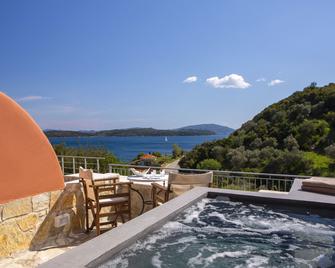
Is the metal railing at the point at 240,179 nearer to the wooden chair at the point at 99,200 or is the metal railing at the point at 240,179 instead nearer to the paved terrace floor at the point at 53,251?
the paved terrace floor at the point at 53,251

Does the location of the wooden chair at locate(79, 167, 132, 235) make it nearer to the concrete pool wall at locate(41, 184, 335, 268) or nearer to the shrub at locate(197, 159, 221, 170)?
the concrete pool wall at locate(41, 184, 335, 268)

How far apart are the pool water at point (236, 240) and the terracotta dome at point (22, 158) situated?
2.11 meters

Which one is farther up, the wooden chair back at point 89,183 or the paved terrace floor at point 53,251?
the wooden chair back at point 89,183

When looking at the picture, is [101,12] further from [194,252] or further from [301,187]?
[194,252]

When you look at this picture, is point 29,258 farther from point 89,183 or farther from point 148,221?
point 148,221

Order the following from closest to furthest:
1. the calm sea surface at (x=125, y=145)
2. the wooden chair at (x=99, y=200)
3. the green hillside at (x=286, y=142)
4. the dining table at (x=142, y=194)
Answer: the wooden chair at (x=99, y=200) → the dining table at (x=142, y=194) → the calm sea surface at (x=125, y=145) → the green hillside at (x=286, y=142)

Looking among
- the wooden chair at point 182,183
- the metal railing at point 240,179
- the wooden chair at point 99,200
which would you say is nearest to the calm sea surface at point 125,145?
the metal railing at point 240,179

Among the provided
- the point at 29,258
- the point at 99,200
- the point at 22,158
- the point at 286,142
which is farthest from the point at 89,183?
the point at 286,142

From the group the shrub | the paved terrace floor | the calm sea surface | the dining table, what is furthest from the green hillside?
the dining table

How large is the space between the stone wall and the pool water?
6.28ft

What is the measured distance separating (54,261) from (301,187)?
13.5ft

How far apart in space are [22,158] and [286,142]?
16.3 metres

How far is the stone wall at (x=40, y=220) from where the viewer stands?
408 centimetres

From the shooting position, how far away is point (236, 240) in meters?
3.66
